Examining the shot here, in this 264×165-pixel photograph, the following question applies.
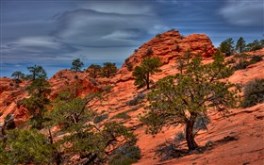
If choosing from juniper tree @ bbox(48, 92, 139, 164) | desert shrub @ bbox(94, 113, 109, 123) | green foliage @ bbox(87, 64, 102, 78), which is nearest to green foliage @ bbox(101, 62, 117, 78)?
green foliage @ bbox(87, 64, 102, 78)

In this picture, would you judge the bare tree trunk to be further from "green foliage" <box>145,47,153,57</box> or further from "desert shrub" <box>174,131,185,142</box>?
"green foliage" <box>145,47,153,57</box>

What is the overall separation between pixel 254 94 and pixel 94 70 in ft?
258

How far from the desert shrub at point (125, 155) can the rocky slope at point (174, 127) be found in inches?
25.5

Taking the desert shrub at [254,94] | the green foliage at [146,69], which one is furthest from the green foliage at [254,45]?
the desert shrub at [254,94]

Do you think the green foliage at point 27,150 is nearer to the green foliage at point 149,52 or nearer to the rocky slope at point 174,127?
the rocky slope at point 174,127

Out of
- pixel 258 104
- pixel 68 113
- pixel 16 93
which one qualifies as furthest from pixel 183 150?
pixel 16 93

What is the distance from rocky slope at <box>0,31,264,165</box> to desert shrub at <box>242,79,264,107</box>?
47.5 inches

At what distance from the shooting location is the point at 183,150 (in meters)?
24.6

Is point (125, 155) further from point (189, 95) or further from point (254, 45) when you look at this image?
point (254, 45)

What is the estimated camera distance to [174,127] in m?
33.7

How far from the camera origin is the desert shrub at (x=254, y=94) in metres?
31.2

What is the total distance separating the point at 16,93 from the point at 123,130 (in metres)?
67.7

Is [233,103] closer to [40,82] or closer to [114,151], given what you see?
[114,151]

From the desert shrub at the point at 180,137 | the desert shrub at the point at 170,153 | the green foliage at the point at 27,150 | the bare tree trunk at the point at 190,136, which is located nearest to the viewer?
the green foliage at the point at 27,150
